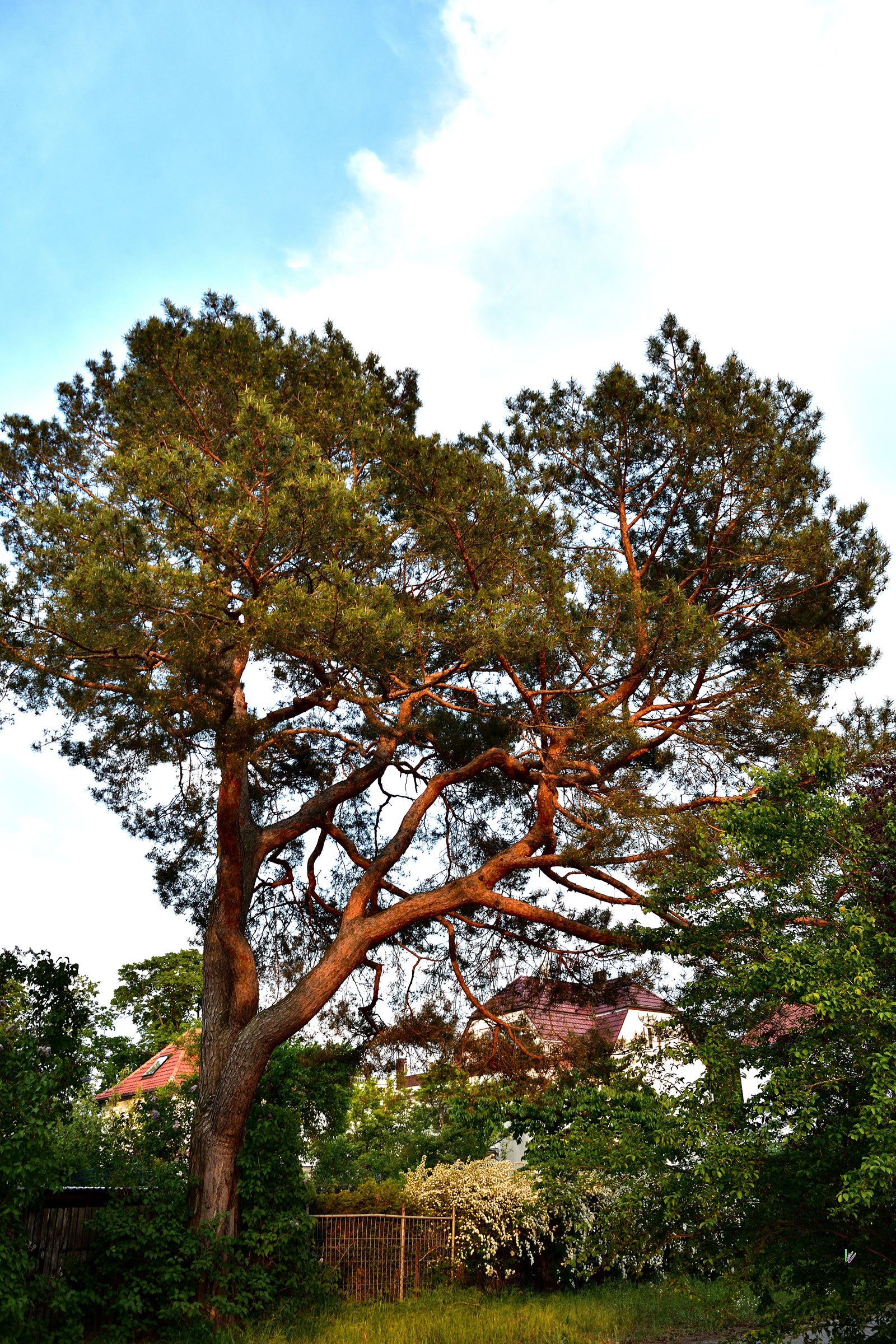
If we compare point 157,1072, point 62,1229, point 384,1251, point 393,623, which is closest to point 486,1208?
point 384,1251

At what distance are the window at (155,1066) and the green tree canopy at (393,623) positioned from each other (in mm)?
13527

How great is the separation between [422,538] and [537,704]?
2.55m

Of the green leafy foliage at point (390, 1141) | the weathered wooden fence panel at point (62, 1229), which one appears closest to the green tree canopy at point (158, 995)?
the green leafy foliage at point (390, 1141)

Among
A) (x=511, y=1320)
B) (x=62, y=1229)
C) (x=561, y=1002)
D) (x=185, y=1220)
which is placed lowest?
(x=511, y=1320)

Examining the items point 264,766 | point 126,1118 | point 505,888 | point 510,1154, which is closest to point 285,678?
point 264,766

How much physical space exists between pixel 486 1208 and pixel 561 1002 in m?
4.92

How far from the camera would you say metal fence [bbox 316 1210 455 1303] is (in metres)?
12.7

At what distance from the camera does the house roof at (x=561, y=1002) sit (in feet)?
35.4

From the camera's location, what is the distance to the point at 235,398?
1117cm

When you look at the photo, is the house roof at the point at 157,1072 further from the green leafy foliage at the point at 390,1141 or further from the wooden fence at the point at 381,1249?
the wooden fence at the point at 381,1249

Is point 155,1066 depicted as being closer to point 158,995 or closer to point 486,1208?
point 158,995

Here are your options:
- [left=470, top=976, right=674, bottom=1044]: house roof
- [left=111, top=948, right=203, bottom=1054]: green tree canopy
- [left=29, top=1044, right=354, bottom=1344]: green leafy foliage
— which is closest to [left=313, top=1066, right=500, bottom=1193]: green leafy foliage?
[left=29, top=1044, right=354, bottom=1344]: green leafy foliage

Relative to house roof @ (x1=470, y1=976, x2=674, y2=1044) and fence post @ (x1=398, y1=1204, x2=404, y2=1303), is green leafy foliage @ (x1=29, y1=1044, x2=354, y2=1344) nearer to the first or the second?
fence post @ (x1=398, y1=1204, x2=404, y2=1303)

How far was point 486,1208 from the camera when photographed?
46.5 feet
